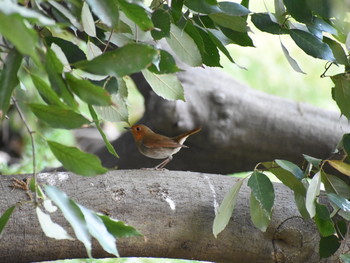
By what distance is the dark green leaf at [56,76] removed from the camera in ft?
3.19

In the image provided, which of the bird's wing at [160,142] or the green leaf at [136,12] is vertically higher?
the green leaf at [136,12]

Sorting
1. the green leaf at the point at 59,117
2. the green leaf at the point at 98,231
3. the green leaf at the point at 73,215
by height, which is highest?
the green leaf at the point at 59,117

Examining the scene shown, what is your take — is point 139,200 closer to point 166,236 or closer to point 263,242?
point 166,236

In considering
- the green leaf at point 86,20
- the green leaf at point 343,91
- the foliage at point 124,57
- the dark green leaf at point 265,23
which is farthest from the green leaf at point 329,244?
the green leaf at point 86,20

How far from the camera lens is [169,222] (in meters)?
1.80

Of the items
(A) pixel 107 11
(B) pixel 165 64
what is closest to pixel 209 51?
(B) pixel 165 64

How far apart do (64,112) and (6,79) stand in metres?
0.11

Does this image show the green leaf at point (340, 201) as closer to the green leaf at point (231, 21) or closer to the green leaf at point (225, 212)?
the green leaf at point (225, 212)

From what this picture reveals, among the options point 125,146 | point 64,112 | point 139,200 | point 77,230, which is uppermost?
point 64,112

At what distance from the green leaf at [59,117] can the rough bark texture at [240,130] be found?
85.2 inches

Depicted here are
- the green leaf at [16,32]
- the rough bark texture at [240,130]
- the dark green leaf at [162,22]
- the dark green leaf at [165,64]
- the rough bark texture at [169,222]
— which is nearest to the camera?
the green leaf at [16,32]

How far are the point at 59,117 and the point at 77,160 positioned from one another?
0.26ft

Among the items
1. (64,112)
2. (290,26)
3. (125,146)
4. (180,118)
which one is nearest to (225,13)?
(290,26)

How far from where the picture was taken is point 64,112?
1.03 metres
